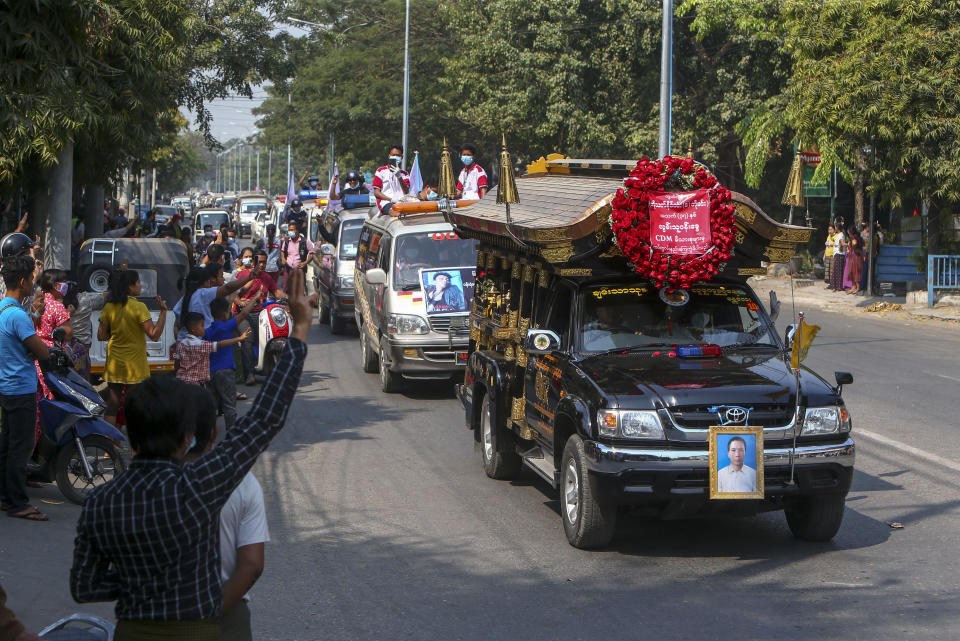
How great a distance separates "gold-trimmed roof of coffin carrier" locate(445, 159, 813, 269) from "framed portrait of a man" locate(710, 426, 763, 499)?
1.88m

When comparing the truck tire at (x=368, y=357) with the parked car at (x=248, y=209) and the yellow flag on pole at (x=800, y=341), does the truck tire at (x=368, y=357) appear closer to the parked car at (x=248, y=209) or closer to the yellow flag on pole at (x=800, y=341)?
the yellow flag on pole at (x=800, y=341)

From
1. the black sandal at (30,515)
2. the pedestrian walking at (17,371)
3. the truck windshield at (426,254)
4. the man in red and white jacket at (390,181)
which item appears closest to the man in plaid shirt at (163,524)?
the pedestrian walking at (17,371)

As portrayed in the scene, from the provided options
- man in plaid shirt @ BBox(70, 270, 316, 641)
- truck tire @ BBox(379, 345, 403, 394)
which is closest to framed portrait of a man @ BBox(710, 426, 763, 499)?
man in plaid shirt @ BBox(70, 270, 316, 641)

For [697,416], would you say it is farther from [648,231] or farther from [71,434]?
[71,434]

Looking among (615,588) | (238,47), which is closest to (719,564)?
(615,588)

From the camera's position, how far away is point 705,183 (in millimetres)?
8117

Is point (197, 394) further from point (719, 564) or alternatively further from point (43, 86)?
point (43, 86)

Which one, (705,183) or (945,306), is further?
(945,306)

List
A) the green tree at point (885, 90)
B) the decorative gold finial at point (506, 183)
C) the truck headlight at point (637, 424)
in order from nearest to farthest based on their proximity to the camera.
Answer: the truck headlight at point (637, 424), the decorative gold finial at point (506, 183), the green tree at point (885, 90)

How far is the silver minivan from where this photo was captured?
14117 mm

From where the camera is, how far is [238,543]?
11.6 feet

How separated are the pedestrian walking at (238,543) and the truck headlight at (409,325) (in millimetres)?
10581

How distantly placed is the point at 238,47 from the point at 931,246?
61.8 ft

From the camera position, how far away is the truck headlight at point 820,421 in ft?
23.5
